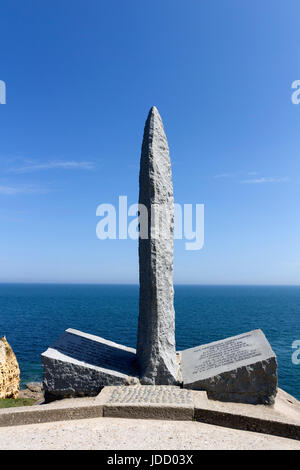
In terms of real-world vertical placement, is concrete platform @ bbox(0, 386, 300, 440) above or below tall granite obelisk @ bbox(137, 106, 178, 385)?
below

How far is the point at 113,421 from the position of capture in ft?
18.6

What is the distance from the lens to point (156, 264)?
7812 mm

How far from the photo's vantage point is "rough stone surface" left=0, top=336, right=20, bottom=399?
38.7 feet

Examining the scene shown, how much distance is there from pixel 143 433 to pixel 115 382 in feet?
7.72

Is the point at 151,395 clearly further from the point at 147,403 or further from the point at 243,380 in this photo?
the point at 243,380

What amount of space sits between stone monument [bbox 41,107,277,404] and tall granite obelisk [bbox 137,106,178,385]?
21mm

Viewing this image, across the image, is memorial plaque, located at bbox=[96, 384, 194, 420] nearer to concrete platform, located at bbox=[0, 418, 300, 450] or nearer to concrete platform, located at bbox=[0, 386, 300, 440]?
concrete platform, located at bbox=[0, 386, 300, 440]

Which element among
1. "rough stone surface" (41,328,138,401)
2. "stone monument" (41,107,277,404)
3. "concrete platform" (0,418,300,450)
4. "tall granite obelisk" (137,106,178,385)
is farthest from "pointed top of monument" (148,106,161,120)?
"concrete platform" (0,418,300,450)

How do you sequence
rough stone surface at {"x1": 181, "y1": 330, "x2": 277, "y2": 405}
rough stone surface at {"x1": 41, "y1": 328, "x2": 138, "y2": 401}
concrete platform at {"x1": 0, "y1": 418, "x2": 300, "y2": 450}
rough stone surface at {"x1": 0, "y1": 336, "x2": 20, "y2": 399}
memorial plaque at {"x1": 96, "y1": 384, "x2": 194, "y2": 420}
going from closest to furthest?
concrete platform at {"x1": 0, "y1": 418, "x2": 300, "y2": 450}
memorial plaque at {"x1": 96, "y1": 384, "x2": 194, "y2": 420}
rough stone surface at {"x1": 181, "y1": 330, "x2": 277, "y2": 405}
rough stone surface at {"x1": 41, "y1": 328, "x2": 138, "y2": 401}
rough stone surface at {"x1": 0, "y1": 336, "x2": 20, "y2": 399}

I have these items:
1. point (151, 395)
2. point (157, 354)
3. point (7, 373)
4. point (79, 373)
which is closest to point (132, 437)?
point (151, 395)

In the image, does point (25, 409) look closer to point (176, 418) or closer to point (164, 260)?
point (176, 418)

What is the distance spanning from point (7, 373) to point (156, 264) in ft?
26.1

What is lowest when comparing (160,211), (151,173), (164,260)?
(164,260)
